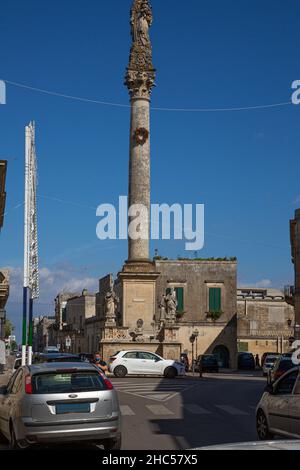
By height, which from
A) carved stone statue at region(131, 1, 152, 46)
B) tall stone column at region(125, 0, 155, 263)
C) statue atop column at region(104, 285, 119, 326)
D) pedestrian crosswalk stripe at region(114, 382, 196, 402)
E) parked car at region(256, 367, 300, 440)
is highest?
carved stone statue at region(131, 1, 152, 46)

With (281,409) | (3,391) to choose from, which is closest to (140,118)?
(3,391)

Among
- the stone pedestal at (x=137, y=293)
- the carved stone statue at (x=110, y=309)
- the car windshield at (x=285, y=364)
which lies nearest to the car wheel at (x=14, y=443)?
the car windshield at (x=285, y=364)

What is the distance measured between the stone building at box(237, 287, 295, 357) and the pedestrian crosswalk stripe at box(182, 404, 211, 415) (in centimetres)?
4327

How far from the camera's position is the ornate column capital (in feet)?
141

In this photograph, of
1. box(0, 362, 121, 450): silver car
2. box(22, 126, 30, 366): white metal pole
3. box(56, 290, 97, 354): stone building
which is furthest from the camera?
box(56, 290, 97, 354): stone building

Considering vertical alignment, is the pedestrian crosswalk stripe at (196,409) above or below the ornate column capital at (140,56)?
below

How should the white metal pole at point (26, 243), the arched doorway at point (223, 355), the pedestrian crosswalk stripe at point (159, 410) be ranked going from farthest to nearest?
the arched doorway at point (223, 355)
the white metal pole at point (26, 243)
the pedestrian crosswalk stripe at point (159, 410)

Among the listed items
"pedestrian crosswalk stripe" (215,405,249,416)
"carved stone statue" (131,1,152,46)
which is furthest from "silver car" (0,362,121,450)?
"carved stone statue" (131,1,152,46)

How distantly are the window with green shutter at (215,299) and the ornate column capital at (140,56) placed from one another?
21.9 m

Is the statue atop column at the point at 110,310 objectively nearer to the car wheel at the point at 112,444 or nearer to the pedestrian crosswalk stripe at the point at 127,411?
the pedestrian crosswalk stripe at the point at 127,411

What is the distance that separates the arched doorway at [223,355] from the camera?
59.1 m

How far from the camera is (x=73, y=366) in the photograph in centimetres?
1114

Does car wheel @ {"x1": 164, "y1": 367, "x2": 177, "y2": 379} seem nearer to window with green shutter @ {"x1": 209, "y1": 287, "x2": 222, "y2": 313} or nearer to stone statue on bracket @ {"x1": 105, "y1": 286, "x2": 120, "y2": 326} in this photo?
stone statue on bracket @ {"x1": 105, "y1": 286, "x2": 120, "y2": 326}
